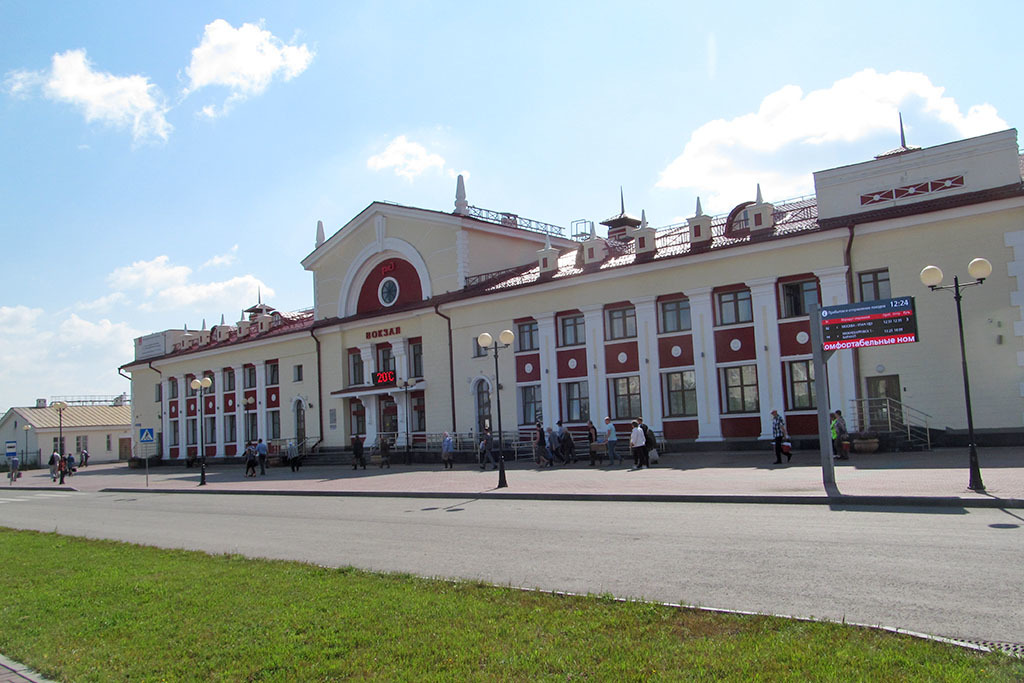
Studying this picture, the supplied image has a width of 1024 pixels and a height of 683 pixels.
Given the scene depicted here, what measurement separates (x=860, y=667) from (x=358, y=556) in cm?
776

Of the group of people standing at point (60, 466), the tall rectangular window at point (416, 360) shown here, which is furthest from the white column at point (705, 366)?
the group of people standing at point (60, 466)

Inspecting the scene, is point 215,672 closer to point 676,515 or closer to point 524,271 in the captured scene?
point 676,515

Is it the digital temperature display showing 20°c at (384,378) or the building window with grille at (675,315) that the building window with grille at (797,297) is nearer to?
the building window with grille at (675,315)

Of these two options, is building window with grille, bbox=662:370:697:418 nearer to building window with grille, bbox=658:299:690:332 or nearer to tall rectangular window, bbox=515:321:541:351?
building window with grille, bbox=658:299:690:332

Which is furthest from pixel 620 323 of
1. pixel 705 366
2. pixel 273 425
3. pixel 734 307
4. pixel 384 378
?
pixel 273 425

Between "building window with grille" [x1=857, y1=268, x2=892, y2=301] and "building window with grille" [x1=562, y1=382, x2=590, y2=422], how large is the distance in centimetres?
1143

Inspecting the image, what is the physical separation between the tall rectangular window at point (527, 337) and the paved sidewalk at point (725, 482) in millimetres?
5590

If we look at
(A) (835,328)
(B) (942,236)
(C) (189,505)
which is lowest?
(C) (189,505)

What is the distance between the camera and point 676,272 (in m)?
30.4

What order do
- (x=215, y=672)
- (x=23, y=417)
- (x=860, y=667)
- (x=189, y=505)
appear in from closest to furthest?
(x=860, y=667) → (x=215, y=672) → (x=189, y=505) → (x=23, y=417)

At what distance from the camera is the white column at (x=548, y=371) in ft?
111

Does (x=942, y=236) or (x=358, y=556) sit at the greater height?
(x=942, y=236)

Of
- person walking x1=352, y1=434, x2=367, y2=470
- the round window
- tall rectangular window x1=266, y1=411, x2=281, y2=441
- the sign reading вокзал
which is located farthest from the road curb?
tall rectangular window x1=266, y1=411, x2=281, y2=441

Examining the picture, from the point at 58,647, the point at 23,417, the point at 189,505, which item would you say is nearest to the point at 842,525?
the point at 58,647
